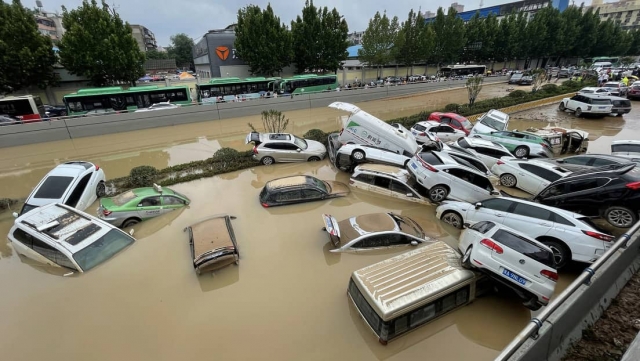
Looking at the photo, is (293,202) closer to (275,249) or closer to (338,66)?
(275,249)

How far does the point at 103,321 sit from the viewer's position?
5859 mm

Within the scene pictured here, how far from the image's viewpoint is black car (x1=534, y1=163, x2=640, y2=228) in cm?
737

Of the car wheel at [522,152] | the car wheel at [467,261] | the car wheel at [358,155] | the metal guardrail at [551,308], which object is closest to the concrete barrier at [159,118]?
the car wheel at [358,155]

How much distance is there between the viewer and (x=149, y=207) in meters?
9.24

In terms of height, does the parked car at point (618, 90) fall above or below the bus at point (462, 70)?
below

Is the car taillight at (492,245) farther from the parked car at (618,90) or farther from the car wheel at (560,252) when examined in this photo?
the parked car at (618,90)

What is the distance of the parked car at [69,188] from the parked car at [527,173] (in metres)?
15.5

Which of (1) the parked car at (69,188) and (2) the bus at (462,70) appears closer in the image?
(1) the parked car at (69,188)

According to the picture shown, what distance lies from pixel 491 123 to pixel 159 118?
2369 centimetres

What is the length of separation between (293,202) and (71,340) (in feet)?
21.0

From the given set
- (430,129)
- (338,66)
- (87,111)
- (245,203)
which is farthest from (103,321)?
(338,66)

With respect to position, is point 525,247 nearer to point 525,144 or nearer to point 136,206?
point 525,144

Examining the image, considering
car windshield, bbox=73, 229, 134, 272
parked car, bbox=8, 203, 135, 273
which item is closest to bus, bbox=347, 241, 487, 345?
car windshield, bbox=73, 229, 134, 272

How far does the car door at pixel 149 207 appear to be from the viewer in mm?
9109
